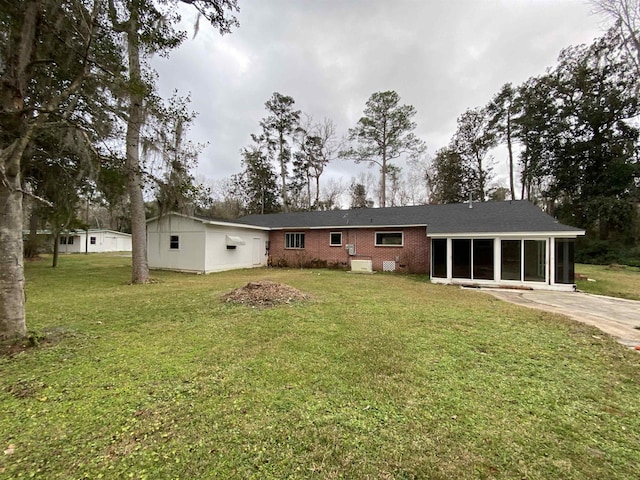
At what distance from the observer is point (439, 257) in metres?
11.7

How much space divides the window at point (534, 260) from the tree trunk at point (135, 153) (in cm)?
1269

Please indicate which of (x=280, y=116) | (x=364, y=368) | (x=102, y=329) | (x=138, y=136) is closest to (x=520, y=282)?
(x=364, y=368)

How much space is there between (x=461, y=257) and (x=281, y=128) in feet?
73.7

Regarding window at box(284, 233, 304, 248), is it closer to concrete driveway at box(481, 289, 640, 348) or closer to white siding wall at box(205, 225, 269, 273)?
white siding wall at box(205, 225, 269, 273)

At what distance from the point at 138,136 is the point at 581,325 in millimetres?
11081

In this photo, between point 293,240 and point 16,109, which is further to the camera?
point 293,240

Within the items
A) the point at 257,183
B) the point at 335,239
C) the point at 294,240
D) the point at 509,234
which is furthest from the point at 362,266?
the point at 257,183

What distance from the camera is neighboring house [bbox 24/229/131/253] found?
31172 millimetres

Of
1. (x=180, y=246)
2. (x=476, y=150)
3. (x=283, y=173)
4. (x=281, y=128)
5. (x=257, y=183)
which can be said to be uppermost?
(x=281, y=128)

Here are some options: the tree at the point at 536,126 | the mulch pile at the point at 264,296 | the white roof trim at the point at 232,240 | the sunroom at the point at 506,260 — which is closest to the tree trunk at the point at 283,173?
the white roof trim at the point at 232,240

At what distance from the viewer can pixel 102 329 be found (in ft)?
16.0

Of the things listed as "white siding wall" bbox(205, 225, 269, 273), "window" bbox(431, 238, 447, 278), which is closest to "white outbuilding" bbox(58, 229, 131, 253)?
"white siding wall" bbox(205, 225, 269, 273)

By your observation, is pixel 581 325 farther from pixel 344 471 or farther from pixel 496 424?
pixel 344 471

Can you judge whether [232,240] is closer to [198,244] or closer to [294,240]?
[198,244]
